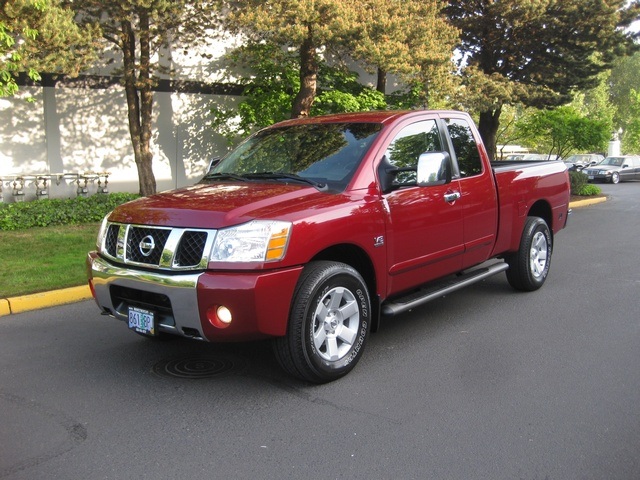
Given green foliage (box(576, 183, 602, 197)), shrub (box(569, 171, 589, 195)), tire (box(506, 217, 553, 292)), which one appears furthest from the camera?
green foliage (box(576, 183, 602, 197))

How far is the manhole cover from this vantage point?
4.68 metres

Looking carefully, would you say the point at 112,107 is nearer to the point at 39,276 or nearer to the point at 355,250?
the point at 39,276

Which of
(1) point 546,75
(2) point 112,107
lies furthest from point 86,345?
(1) point 546,75

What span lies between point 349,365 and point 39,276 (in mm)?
4518

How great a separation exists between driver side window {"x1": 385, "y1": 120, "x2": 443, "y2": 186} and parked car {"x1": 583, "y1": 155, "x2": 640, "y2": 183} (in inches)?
1129

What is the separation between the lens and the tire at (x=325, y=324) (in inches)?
165

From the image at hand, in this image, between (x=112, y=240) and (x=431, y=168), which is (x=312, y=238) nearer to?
(x=431, y=168)

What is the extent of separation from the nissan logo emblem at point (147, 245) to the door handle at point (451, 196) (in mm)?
Answer: 2561

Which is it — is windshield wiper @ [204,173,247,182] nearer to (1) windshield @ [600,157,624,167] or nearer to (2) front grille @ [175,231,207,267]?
(2) front grille @ [175,231,207,267]

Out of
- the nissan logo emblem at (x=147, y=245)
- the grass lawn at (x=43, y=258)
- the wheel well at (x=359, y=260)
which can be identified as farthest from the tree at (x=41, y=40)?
the wheel well at (x=359, y=260)

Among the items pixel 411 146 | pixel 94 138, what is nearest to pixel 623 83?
pixel 94 138

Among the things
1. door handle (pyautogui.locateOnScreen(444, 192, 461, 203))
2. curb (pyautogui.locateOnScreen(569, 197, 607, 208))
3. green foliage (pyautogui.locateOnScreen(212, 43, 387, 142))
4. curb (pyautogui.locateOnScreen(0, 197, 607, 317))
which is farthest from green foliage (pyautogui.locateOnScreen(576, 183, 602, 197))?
curb (pyautogui.locateOnScreen(0, 197, 607, 317))

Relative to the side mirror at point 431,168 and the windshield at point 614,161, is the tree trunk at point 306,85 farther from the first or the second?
the windshield at point 614,161

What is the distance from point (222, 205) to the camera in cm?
428
